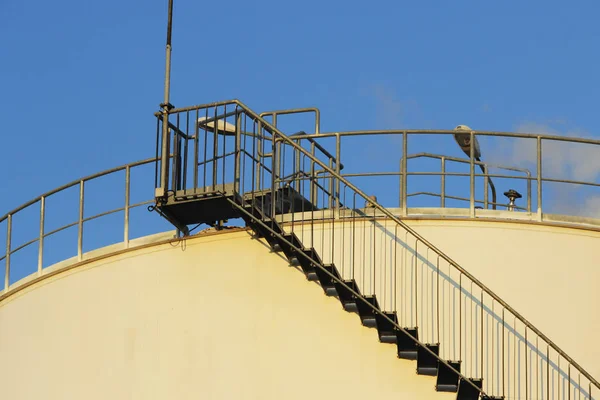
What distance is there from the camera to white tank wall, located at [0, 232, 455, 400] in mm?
23031

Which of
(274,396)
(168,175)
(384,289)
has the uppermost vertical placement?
(168,175)

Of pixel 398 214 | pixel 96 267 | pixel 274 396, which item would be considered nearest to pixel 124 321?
pixel 96 267

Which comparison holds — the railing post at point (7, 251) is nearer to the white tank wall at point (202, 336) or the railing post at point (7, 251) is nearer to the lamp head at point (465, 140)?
the white tank wall at point (202, 336)

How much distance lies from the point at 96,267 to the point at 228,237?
246 cm

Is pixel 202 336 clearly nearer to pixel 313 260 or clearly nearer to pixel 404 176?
pixel 313 260

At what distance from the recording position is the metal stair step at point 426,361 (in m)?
22.2

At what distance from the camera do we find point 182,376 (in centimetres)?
2391

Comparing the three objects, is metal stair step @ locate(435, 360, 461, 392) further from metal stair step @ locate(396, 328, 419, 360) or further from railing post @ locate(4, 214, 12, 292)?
railing post @ locate(4, 214, 12, 292)

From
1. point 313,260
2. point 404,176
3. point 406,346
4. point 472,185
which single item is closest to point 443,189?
point 404,176

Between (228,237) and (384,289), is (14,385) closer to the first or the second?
(228,237)

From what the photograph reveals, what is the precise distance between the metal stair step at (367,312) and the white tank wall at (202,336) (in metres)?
0.12

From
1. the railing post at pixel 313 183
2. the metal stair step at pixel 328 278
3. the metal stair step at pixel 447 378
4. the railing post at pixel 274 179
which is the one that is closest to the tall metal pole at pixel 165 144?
the railing post at pixel 274 179

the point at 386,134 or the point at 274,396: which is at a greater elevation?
the point at 386,134

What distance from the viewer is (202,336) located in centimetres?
2398
